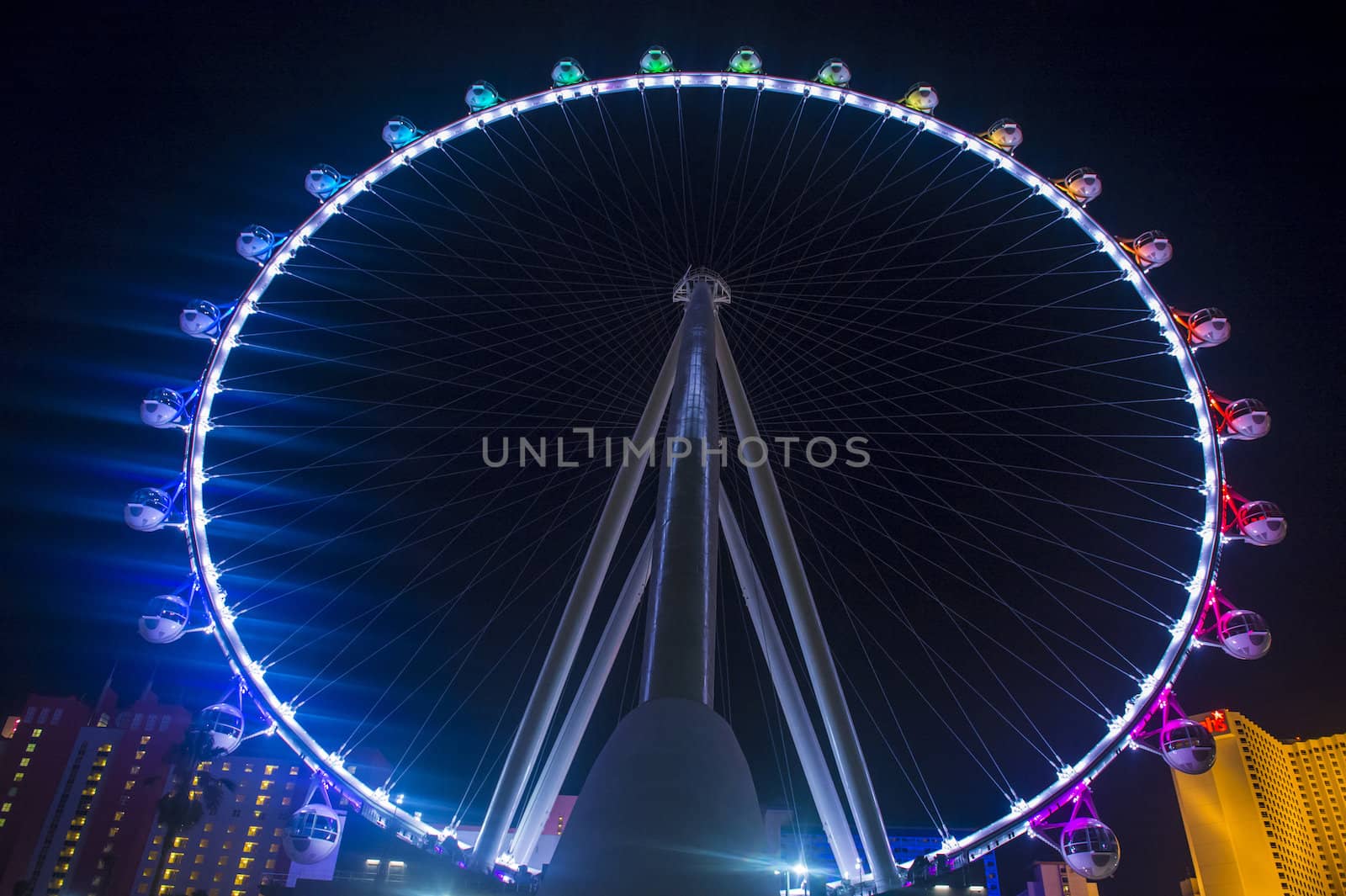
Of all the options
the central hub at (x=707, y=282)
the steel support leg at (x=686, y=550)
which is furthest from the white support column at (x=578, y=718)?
the central hub at (x=707, y=282)

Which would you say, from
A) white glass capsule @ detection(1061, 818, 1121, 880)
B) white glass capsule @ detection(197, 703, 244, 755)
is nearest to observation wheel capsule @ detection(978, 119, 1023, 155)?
white glass capsule @ detection(1061, 818, 1121, 880)

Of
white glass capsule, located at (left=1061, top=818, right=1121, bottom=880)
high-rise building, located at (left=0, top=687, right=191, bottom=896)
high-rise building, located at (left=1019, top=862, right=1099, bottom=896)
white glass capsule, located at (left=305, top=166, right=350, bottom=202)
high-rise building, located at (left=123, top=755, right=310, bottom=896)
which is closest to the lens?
white glass capsule, located at (left=1061, top=818, right=1121, bottom=880)

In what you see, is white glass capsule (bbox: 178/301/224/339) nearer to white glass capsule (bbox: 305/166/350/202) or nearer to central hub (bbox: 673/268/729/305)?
white glass capsule (bbox: 305/166/350/202)

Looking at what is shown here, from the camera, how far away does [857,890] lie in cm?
1380

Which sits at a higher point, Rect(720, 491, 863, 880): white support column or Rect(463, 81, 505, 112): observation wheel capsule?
Rect(463, 81, 505, 112): observation wheel capsule

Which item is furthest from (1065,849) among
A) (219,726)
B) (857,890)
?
(219,726)

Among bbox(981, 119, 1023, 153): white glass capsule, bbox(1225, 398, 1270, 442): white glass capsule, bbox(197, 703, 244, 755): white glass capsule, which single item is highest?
bbox(981, 119, 1023, 153): white glass capsule

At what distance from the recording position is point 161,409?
13727mm

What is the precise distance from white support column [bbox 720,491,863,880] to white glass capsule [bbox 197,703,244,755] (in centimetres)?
898

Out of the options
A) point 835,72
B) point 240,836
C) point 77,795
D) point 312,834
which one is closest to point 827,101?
point 835,72

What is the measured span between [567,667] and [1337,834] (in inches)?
4469

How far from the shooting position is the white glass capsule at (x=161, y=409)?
1371 cm

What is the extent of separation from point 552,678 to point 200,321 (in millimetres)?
8965

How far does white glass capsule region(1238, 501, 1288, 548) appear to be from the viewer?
1260 centimetres
